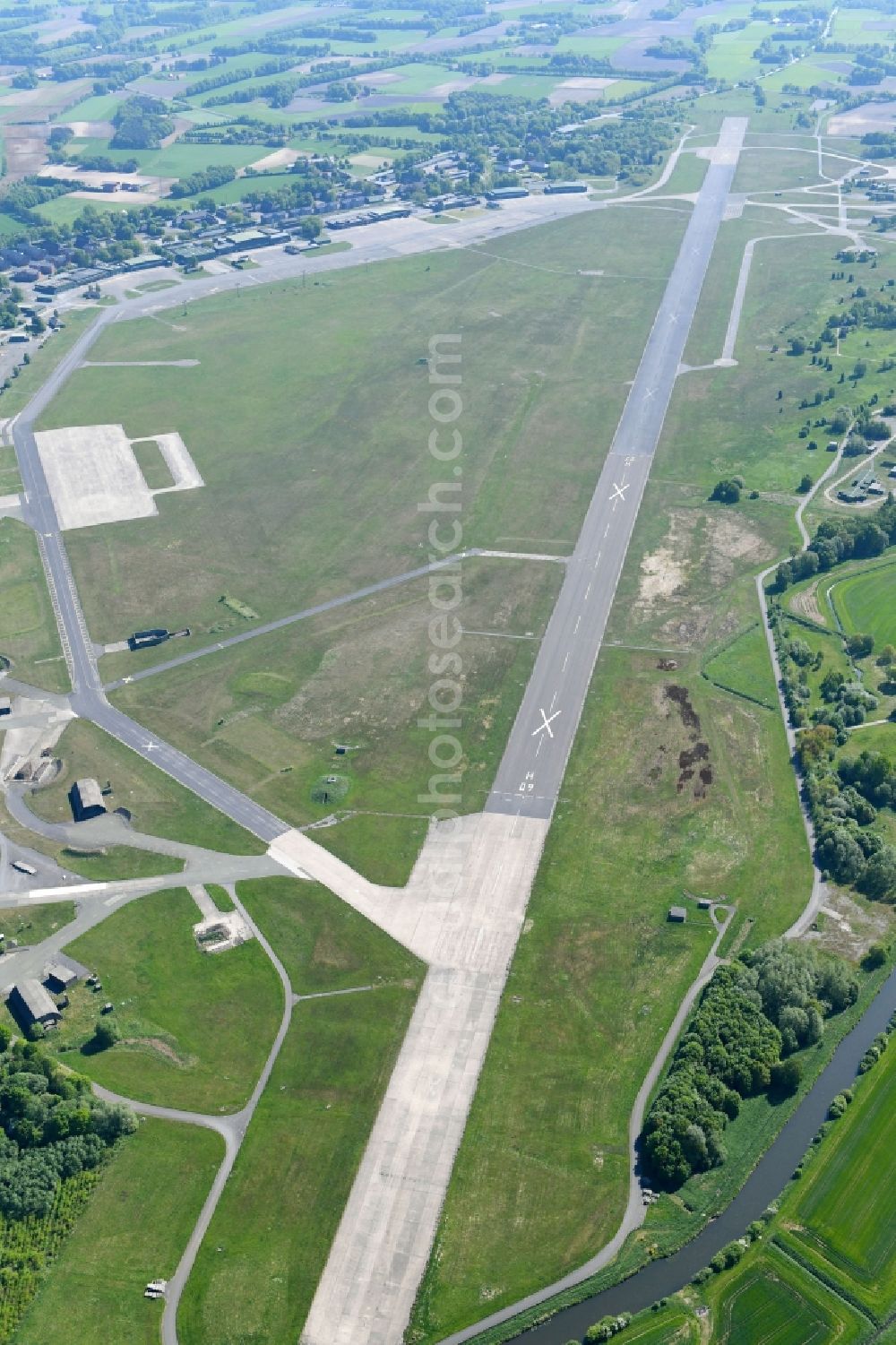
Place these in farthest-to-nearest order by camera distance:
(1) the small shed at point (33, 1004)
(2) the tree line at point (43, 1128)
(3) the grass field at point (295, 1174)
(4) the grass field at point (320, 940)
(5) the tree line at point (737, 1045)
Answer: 1. (4) the grass field at point (320, 940)
2. (1) the small shed at point (33, 1004)
3. (5) the tree line at point (737, 1045)
4. (2) the tree line at point (43, 1128)
5. (3) the grass field at point (295, 1174)

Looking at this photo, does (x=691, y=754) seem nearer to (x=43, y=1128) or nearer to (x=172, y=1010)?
(x=172, y=1010)

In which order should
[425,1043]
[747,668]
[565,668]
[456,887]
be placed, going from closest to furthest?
[425,1043], [456,887], [747,668], [565,668]

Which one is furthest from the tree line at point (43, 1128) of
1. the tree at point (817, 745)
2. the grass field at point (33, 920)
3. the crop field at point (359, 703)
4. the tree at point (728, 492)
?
the tree at point (728, 492)

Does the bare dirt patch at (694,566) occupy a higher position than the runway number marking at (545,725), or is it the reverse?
the bare dirt patch at (694,566)

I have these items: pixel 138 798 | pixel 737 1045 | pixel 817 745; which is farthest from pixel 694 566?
pixel 737 1045

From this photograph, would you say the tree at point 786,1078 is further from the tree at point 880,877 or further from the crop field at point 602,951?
the tree at point 880,877

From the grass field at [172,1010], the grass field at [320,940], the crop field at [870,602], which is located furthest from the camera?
the crop field at [870,602]

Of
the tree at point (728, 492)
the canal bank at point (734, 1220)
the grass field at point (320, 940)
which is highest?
the tree at point (728, 492)
